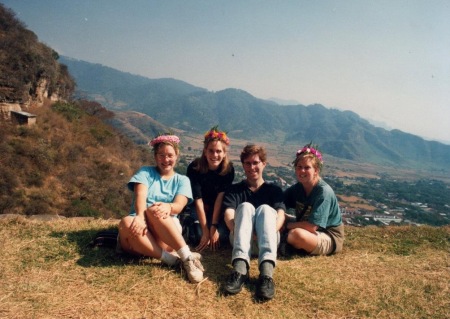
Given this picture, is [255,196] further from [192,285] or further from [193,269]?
[192,285]

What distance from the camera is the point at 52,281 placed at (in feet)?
10.5

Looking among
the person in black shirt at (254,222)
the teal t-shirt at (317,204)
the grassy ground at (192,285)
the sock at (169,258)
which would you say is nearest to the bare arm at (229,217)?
the person in black shirt at (254,222)

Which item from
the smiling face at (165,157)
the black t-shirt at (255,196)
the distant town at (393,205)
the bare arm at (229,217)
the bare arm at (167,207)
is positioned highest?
the smiling face at (165,157)

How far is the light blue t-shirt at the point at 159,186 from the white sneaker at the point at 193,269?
919 millimetres

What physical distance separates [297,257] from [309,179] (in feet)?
3.86

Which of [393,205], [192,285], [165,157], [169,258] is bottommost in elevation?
[393,205]

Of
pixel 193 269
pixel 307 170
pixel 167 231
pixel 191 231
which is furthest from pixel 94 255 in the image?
pixel 307 170

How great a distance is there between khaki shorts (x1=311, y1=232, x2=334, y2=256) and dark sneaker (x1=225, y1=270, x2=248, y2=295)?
58.1 inches

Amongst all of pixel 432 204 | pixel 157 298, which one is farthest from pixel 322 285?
pixel 432 204

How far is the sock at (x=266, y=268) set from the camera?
3208mm

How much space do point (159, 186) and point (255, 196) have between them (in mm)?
1404

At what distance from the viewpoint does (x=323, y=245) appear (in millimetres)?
4227

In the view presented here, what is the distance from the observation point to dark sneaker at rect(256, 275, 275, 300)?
3.01 metres

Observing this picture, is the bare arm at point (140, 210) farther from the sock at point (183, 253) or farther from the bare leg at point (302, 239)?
the bare leg at point (302, 239)
